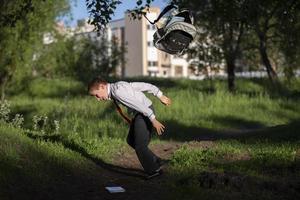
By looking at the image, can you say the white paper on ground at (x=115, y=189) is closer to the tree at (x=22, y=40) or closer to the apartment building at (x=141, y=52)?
the tree at (x=22, y=40)

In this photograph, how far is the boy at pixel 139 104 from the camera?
8461 mm

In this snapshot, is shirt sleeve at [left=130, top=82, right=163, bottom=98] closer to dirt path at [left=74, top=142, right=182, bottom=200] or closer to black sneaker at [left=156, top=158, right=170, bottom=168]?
black sneaker at [left=156, top=158, right=170, bottom=168]

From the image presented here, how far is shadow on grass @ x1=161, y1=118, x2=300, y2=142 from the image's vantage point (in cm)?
1206

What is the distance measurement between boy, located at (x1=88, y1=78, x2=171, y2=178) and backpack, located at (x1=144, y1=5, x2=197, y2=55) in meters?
1.38

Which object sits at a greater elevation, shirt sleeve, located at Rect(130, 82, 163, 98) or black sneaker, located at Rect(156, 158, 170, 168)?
shirt sleeve, located at Rect(130, 82, 163, 98)

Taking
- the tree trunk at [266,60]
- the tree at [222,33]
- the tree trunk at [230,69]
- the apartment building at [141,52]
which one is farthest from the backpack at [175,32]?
the apartment building at [141,52]

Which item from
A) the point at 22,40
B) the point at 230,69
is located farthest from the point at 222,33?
the point at 22,40

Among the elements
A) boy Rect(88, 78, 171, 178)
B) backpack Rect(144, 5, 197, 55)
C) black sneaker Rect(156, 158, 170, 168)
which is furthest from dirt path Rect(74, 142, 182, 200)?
backpack Rect(144, 5, 197, 55)

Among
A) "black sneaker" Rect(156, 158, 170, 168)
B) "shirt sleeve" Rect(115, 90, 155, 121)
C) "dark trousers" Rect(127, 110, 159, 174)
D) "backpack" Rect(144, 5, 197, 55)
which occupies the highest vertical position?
"backpack" Rect(144, 5, 197, 55)

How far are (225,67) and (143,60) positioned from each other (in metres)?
68.8

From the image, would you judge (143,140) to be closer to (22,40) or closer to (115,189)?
(115,189)

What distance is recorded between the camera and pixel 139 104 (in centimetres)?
847

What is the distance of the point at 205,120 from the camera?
18391 mm

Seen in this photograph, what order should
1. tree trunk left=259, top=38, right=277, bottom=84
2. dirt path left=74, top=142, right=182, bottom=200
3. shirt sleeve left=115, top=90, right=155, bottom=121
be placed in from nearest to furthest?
dirt path left=74, top=142, right=182, bottom=200 → shirt sleeve left=115, top=90, right=155, bottom=121 → tree trunk left=259, top=38, right=277, bottom=84
